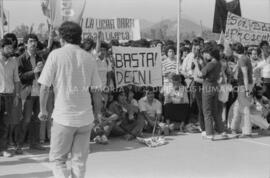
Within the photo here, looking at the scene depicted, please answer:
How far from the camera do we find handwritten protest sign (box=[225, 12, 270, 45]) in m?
11.9

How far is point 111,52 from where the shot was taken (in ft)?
31.6

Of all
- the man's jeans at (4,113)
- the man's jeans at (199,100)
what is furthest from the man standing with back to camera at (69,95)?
the man's jeans at (199,100)

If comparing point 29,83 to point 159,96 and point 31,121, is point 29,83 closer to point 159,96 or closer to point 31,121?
point 31,121

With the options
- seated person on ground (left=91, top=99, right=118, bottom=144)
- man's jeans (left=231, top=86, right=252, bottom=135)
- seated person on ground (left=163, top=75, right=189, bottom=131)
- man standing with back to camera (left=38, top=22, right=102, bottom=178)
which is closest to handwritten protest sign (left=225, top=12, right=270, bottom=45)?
seated person on ground (left=163, top=75, right=189, bottom=131)

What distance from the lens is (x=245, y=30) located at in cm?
1214

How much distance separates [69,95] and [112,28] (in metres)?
7.60

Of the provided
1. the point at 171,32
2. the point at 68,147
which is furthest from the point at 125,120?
the point at 171,32

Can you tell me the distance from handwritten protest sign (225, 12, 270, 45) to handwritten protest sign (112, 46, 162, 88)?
280 centimetres

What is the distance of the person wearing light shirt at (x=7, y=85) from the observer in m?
7.22

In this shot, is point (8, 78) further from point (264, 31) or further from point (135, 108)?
point (264, 31)

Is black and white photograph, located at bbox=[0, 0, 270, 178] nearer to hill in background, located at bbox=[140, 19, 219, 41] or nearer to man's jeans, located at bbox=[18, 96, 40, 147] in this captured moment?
man's jeans, located at bbox=[18, 96, 40, 147]

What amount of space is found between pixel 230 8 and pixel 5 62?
695cm

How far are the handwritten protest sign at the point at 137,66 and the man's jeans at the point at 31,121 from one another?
2.13 metres

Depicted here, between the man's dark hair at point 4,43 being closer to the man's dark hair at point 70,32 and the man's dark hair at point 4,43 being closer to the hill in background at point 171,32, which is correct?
the man's dark hair at point 70,32
